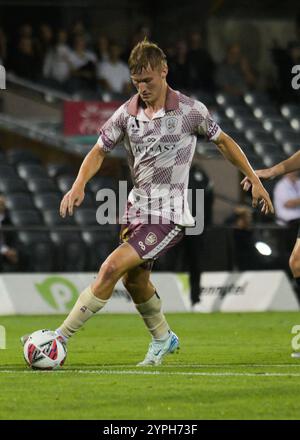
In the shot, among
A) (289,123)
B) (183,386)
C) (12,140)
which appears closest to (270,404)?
(183,386)

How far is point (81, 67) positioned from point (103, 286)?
14.3m

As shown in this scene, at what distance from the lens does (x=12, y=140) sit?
22.8m

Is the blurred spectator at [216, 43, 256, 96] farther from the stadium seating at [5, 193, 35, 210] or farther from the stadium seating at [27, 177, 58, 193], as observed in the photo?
the stadium seating at [5, 193, 35, 210]

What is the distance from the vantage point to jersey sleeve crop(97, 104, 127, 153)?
9.59 meters

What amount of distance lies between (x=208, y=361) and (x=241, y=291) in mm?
7891

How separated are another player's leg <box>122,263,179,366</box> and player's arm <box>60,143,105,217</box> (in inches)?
31.5

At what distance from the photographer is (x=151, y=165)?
9.62 metres

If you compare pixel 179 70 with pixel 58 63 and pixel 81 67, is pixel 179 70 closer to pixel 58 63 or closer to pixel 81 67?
pixel 81 67

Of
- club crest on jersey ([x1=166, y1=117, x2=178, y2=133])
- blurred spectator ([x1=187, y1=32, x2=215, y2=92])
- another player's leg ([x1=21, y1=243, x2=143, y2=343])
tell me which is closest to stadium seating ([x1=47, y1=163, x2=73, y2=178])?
blurred spectator ([x1=187, y1=32, x2=215, y2=92])

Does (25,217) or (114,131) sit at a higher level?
(25,217)

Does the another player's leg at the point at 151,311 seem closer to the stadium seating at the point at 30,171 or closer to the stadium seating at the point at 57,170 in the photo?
the stadium seating at the point at 30,171

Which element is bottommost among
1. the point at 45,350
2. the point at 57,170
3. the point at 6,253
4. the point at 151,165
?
the point at 45,350

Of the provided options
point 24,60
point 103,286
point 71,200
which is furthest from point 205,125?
point 24,60

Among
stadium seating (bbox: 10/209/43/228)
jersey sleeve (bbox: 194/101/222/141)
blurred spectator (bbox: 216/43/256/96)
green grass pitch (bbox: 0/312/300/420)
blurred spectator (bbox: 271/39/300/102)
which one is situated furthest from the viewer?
blurred spectator (bbox: 271/39/300/102)
